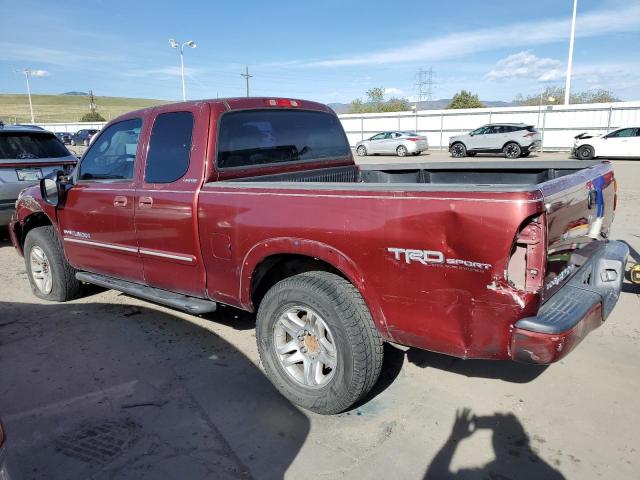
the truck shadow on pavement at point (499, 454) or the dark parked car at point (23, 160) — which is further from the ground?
the dark parked car at point (23, 160)

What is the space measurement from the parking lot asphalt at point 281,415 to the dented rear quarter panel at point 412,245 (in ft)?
2.21

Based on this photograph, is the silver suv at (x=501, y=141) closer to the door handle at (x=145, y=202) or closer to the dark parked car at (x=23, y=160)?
the dark parked car at (x=23, y=160)

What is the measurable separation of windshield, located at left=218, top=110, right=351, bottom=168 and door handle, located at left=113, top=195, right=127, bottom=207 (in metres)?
1.02

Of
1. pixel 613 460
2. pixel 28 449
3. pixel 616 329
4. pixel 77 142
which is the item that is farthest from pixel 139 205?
pixel 77 142

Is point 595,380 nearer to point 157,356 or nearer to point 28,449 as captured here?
point 157,356

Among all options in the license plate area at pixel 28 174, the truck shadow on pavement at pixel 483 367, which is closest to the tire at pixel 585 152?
the truck shadow on pavement at pixel 483 367

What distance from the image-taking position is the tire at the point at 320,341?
282cm

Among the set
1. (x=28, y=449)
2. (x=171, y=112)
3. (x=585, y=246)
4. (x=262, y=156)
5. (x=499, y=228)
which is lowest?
(x=28, y=449)

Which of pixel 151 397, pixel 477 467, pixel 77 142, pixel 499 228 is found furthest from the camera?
pixel 77 142

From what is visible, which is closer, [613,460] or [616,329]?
[613,460]

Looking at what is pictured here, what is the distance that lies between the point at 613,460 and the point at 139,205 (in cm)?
358

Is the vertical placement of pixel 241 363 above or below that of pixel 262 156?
below

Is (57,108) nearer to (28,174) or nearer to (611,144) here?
(611,144)

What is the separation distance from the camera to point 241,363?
3.81 meters
